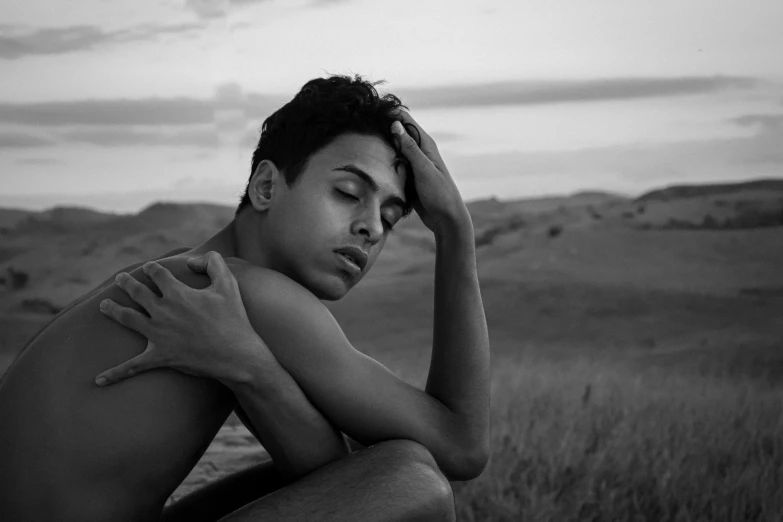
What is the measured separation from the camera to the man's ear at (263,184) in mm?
1933

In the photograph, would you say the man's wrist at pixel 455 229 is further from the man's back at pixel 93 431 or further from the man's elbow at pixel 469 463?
the man's back at pixel 93 431

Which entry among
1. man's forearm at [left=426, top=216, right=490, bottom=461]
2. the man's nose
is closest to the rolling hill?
man's forearm at [left=426, top=216, right=490, bottom=461]

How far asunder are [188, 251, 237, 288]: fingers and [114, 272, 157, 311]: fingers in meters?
0.09

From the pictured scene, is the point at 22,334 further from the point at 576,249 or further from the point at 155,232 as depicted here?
A: the point at 576,249

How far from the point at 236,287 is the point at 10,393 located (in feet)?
1.47

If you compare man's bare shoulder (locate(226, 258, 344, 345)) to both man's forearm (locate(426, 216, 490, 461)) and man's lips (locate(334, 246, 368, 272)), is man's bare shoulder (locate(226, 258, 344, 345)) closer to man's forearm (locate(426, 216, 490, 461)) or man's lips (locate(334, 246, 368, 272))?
man's lips (locate(334, 246, 368, 272))

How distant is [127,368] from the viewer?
164 cm

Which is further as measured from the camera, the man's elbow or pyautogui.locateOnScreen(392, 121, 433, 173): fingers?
pyautogui.locateOnScreen(392, 121, 433, 173): fingers

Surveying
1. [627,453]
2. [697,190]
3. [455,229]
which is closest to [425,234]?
[697,190]

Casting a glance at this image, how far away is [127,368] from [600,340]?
5.16 meters

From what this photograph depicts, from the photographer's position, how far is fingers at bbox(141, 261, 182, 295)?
1.68 metres

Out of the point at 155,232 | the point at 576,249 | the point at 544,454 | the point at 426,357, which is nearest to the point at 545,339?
the point at 426,357

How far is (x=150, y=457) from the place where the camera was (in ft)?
5.40

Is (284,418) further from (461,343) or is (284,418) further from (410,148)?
(410,148)
